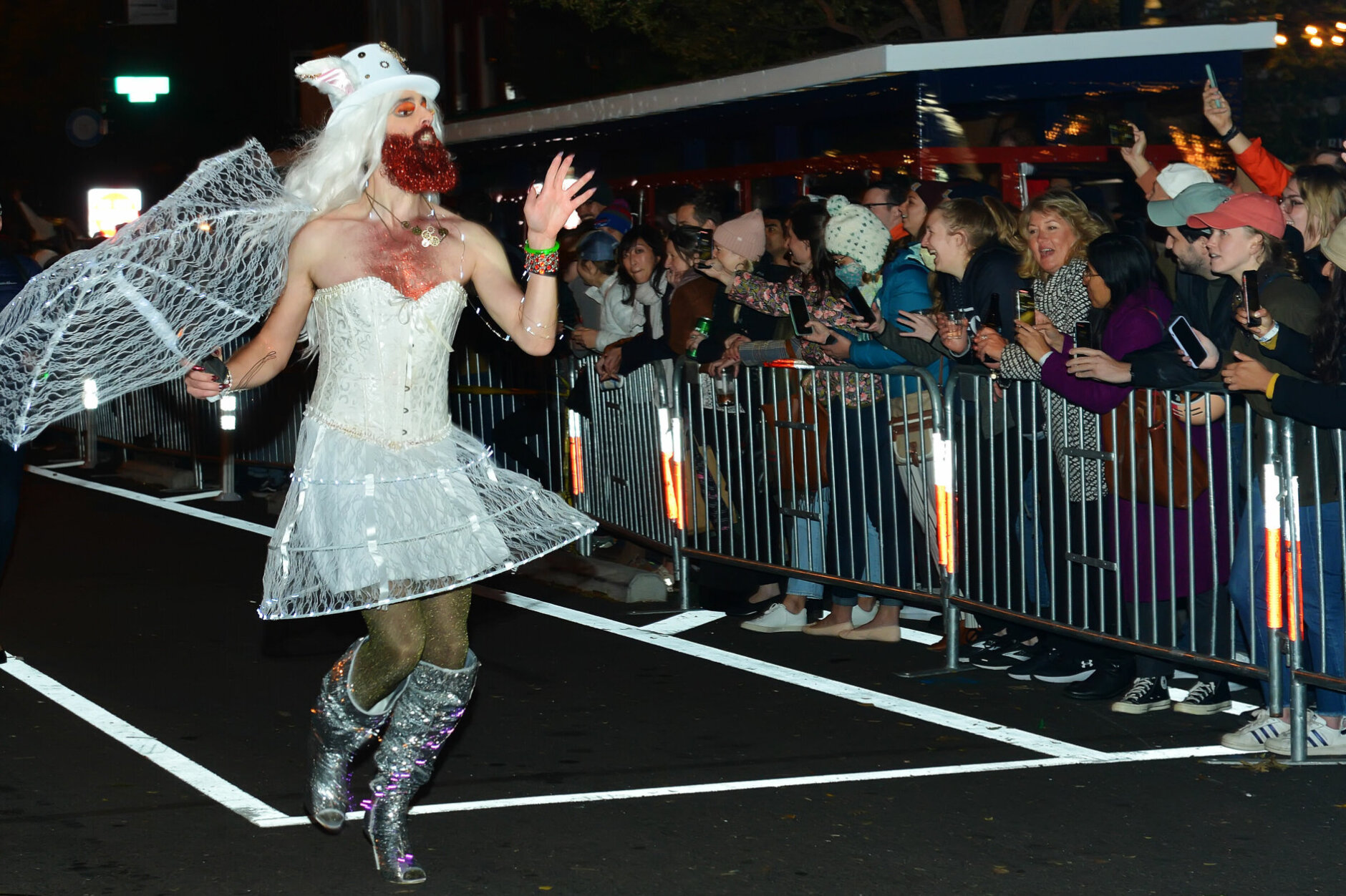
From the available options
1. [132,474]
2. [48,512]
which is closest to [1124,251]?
[48,512]

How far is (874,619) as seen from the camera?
833 cm

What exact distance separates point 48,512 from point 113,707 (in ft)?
20.5

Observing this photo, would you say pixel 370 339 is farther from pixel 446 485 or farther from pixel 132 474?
pixel 132 474

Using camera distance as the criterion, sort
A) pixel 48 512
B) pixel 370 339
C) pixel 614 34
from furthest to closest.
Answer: pixel 614 34, pixel 48 512, pixel 370 339

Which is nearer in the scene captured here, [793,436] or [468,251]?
[468,251]

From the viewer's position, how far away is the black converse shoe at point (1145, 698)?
677 cm

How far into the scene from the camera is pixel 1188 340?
248 inches

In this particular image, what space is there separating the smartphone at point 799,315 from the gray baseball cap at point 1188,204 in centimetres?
162

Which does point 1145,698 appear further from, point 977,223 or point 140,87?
point 140,87

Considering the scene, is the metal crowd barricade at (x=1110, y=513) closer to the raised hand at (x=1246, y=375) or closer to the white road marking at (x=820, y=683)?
the raised hand at (x=1246, y=375)

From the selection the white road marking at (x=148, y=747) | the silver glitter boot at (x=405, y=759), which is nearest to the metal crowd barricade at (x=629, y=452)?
the white road marking at (x=148, y=747)

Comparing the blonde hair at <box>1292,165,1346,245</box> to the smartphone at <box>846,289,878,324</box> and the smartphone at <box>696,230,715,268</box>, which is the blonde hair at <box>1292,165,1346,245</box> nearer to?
the smartphone at <box>846,289,878,324</box>

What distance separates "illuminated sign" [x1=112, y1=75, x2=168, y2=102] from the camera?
25.1 metres

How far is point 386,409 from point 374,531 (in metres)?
0.35
